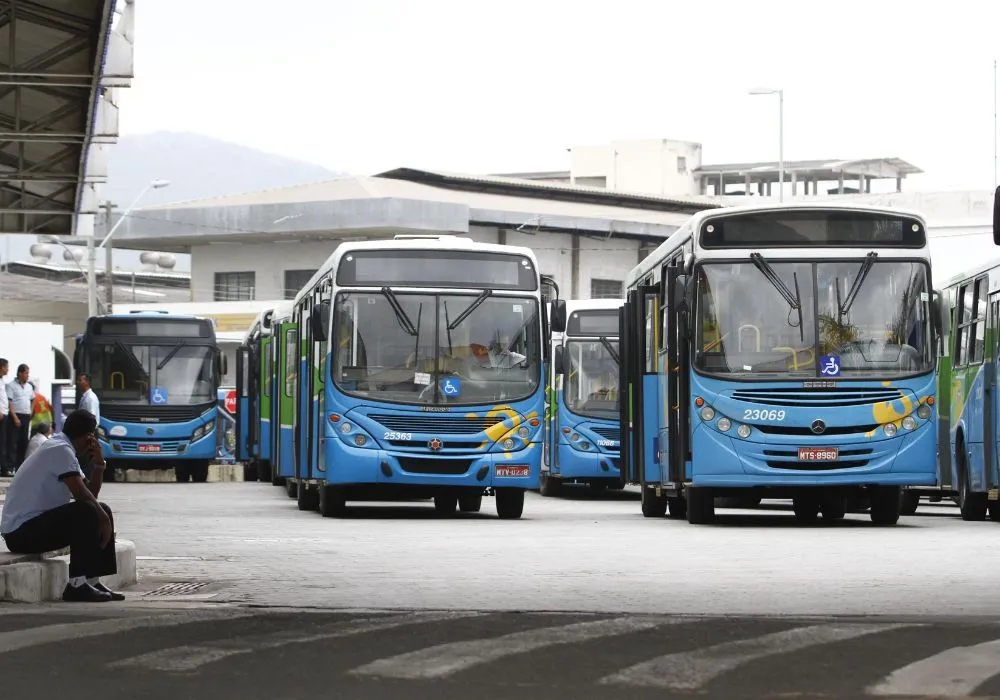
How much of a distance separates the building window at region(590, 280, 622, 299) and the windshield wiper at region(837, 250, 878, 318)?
49762 mm

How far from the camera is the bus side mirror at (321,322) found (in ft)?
73.3

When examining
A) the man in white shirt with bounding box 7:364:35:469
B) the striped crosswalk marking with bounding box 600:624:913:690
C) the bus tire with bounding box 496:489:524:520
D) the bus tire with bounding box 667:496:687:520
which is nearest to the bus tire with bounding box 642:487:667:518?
the bus tire with bounding box 667:496:687:520

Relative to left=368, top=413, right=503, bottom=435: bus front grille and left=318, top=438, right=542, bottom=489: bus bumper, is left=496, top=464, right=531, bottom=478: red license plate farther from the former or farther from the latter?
left=368, top=413, right=503, bottom=435: bus front grille

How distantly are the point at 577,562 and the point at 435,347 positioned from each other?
23.4 feet

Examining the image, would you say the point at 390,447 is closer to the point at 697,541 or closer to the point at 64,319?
the point at 697,541

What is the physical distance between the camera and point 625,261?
70.8 metres

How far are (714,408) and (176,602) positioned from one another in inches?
356

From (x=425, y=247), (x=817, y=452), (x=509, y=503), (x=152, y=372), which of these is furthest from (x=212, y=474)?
(x=817, y=452)

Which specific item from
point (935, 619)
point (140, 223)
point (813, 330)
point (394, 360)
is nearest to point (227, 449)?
point (140, 223)

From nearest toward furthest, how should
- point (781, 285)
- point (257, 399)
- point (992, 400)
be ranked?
point (781, 285) → point (992, 400) → point (257, 399)

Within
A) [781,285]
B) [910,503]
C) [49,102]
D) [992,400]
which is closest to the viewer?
[781,285]

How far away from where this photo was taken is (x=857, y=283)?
20016 millimetres

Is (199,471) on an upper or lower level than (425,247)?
lower

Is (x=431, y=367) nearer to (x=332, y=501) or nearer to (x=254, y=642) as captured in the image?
(x=332, y=501)
